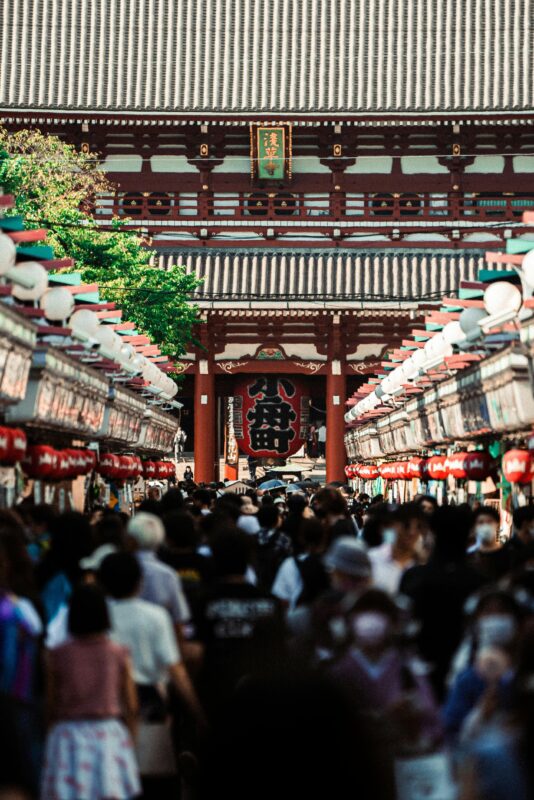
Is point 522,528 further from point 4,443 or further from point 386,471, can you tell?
point 386,471

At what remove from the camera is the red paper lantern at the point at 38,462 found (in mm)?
15062

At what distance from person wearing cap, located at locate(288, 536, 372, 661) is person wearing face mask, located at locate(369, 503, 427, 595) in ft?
2.36

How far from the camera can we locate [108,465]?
20750 mm

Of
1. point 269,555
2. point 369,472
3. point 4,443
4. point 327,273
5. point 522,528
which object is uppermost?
point 327,273

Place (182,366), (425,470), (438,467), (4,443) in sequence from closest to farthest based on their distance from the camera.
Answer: (4,443), (438,467), (425,470), (182,366)

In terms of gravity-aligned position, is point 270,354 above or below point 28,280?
above

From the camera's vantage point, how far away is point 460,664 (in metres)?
5.41

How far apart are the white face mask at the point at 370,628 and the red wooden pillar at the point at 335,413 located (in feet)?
94.9

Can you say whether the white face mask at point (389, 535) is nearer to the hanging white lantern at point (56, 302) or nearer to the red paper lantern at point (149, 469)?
the hanging white lantern at point (56, 302)

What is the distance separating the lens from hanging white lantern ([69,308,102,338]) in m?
17.2

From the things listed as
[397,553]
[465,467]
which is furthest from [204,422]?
[397,553]

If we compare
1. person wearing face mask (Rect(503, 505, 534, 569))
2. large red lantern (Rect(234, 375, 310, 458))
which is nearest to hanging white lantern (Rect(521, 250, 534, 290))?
person wearing face mask (Rect(503, 505, 534, 569))

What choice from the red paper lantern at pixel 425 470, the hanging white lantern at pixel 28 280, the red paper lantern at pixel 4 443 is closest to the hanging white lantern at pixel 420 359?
the red paper lantern at pixel 425 470

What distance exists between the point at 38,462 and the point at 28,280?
181 centimetres
